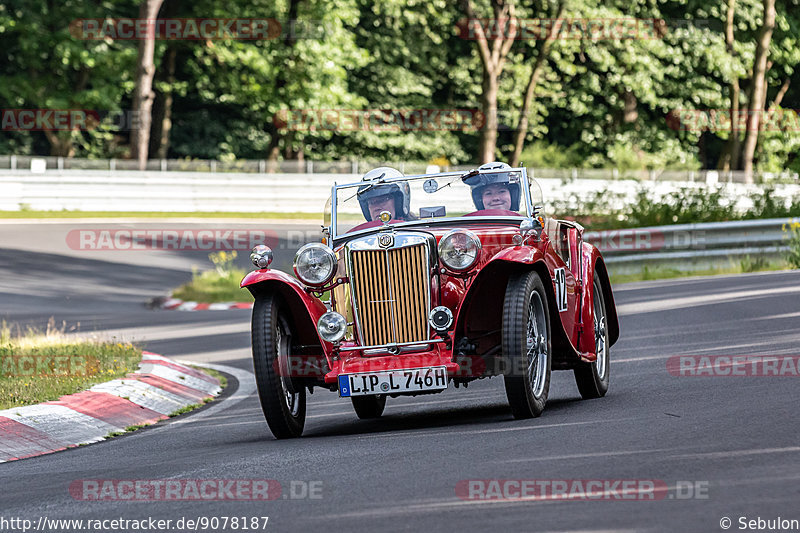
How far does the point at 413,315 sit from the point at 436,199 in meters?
1.35

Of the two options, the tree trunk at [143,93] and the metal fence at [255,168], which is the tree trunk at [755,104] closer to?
the metal fence at [255,168]

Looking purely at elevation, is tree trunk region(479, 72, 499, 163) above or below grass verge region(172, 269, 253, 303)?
above

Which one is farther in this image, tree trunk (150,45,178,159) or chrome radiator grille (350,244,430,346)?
tree trunk (150,45,178,159)

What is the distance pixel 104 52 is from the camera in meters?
48.3

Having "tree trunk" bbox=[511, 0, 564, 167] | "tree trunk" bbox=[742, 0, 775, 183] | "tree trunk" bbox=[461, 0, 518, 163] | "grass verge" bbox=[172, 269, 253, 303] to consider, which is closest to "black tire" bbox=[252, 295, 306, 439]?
"grass verge" bbox=[172, 269, 253, 303]

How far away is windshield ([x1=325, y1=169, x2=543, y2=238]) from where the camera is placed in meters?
9.58

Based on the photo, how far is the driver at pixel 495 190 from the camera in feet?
31.7

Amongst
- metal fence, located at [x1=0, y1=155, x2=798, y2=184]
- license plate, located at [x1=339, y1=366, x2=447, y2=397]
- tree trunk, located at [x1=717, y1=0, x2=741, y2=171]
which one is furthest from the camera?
tree trunk, located at [x1=717, y1=0, x2=741, y2=171]

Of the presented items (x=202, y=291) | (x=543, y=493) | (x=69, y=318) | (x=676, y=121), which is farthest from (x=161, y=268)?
(x=676, y=121)

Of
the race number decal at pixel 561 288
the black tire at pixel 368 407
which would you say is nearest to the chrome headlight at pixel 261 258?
the black tire at pixel 368 407

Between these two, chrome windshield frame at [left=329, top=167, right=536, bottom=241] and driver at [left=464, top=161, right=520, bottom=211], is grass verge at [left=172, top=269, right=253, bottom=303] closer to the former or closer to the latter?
chrome windshield frame at [left=329, top=167, right=536, bottom=241]

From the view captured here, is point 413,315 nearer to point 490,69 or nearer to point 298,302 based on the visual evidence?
point 298,302

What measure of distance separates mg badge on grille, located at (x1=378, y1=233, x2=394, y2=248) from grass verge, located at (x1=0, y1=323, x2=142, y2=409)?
326cm

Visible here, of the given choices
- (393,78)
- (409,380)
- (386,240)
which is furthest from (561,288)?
(393,78)
